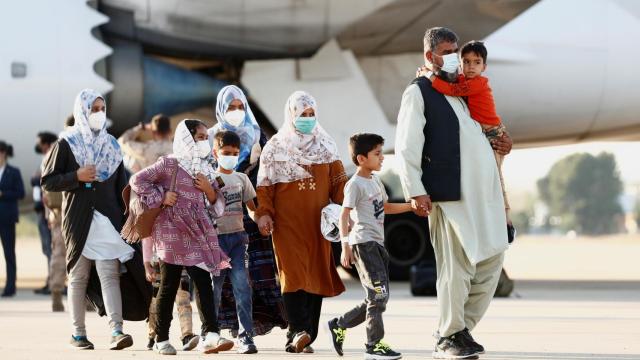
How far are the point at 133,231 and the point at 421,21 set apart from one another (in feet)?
27.6

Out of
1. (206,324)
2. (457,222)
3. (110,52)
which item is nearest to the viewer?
(457,222)

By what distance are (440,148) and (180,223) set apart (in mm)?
1712

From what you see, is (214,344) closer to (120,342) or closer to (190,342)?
(190,342)

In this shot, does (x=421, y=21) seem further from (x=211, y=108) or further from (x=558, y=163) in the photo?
(x=558, y=163)

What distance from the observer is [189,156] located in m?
8.98

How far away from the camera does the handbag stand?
28.8 ft

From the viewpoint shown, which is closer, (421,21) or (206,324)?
(206,324)

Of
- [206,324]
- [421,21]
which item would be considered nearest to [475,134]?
[206,324]

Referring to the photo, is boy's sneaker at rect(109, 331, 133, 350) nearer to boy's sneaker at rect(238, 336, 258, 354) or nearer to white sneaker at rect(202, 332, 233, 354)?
white sneaker at rect(202, 332, 233, 354)

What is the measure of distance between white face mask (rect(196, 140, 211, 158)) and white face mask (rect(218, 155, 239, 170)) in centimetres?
11

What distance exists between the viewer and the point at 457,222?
8.17 metres

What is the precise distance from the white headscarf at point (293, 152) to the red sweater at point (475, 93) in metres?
1.13

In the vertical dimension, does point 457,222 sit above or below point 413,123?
below

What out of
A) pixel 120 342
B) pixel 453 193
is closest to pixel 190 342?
pixel 120 342
